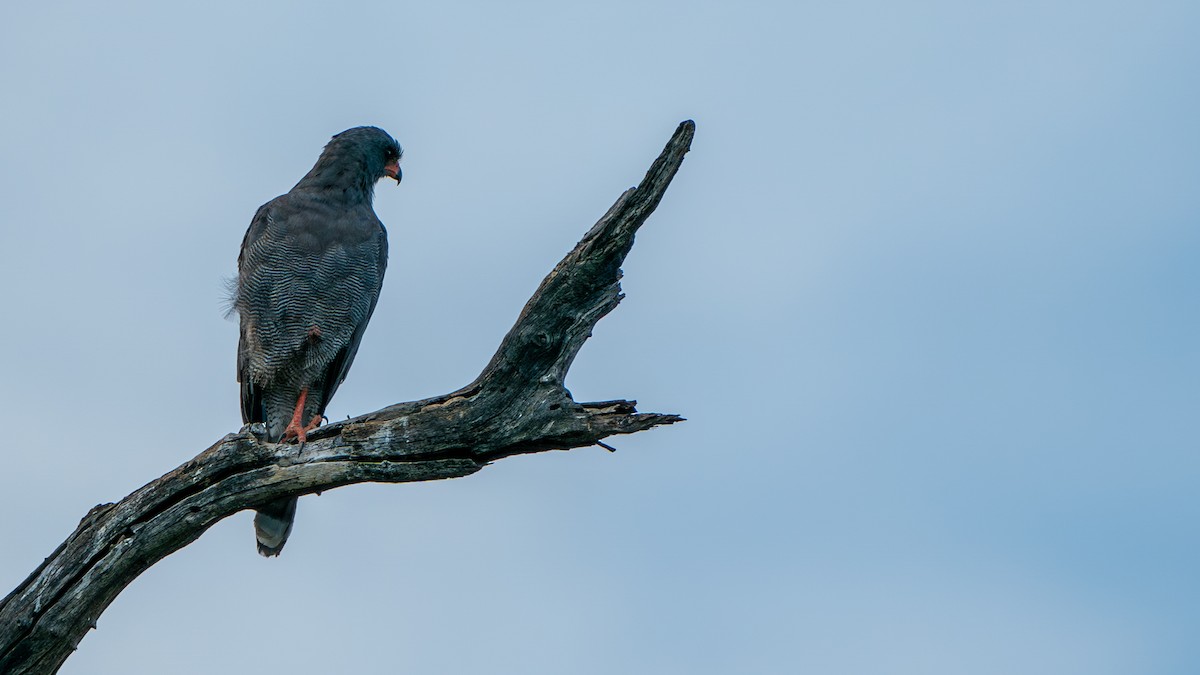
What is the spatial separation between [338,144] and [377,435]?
13.1 feet

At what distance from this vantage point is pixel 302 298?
873cm

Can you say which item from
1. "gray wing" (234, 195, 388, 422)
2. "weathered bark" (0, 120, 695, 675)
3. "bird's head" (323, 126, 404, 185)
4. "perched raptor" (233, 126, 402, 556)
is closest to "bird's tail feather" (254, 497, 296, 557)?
"perched raptor" (233, 126, 402, 556)

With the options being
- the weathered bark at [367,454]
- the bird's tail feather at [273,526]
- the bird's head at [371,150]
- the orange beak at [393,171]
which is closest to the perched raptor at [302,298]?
the bird's tail feather at [273,526]

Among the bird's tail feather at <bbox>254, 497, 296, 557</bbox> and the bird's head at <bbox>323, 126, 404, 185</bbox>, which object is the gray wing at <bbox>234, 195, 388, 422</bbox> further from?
the bird's tail feather at <bbox>254, 497, 296, 557</bbox>

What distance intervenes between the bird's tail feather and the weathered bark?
7.22 ft

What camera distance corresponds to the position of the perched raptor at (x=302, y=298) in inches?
344

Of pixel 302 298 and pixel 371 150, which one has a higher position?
pixel 371 150

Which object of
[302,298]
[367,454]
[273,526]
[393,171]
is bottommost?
[367,454]

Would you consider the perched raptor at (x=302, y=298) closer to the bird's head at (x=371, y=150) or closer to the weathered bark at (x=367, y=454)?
the bird's head at (x=371, y=150)

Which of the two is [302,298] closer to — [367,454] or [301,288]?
[301,288]

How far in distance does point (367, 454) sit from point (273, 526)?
259 cm

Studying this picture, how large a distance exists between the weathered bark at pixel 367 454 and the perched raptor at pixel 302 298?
2335 millimetres

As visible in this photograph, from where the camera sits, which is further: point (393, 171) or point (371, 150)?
point (393, 171)

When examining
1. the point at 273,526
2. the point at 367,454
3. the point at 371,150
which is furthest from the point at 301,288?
the point at 367,454
